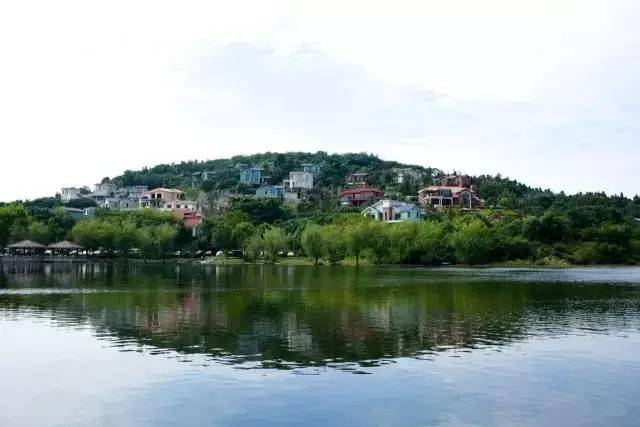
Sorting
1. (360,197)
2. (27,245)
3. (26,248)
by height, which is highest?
(360,197)

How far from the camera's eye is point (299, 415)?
1585cm

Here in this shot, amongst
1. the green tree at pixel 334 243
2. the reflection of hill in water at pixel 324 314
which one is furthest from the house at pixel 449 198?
the reflection of hill in water at pixel 324 314

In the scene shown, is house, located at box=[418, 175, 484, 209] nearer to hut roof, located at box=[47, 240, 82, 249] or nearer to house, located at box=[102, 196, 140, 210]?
hut roof, located at box=[47, 240, 82, 249]

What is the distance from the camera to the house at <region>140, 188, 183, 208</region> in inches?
7032

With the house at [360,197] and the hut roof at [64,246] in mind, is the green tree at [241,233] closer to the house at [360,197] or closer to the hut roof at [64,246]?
the hut roof at [64,246]

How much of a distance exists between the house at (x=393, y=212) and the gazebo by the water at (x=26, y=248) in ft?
186

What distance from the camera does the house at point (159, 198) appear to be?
17862 centimetres

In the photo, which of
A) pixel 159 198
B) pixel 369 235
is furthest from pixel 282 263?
pixel 159 198

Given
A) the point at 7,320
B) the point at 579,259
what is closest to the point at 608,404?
the point at 7,320

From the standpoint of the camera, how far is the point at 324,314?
33.6m

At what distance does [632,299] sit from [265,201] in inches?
3873

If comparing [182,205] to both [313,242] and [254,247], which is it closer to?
[254,247]

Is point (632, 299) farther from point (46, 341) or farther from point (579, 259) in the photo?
point (579, 259)

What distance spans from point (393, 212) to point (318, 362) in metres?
105
